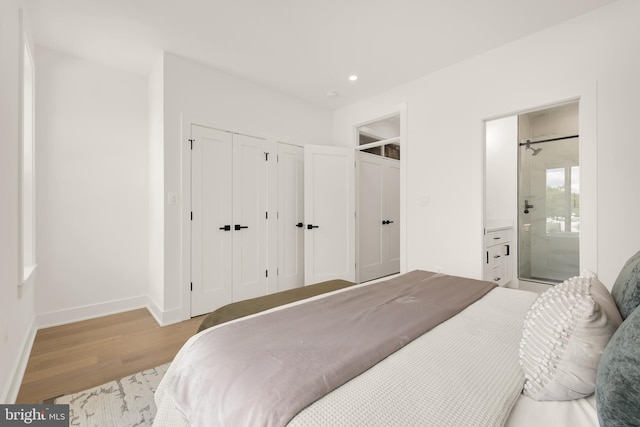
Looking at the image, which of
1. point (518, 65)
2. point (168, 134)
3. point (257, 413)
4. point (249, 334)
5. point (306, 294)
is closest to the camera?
point (257, 413)

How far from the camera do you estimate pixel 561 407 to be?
0.79 m

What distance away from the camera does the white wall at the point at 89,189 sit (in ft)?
9.41

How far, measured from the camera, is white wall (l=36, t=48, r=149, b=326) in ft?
9.41

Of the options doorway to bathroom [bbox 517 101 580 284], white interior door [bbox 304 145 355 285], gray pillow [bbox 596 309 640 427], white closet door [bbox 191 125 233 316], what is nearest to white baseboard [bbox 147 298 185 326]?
white closet door [bbox 191 125 233 316]

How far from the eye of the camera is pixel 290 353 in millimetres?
974

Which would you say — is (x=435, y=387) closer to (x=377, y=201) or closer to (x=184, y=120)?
(x=184, y=120)

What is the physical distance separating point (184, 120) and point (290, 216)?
1719 mm

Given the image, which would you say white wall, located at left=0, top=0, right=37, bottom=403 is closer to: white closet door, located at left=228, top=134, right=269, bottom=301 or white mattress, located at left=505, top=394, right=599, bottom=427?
white closet door, located at left=228, top=134, right=269, bottom=301

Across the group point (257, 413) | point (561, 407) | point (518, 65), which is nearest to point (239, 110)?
point (518, 65)

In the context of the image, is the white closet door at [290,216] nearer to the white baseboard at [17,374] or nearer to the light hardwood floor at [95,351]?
the light hardwood floor at [95,351]

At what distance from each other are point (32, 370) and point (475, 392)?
290 centimetres

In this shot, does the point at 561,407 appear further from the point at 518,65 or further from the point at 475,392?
the point at 518,65

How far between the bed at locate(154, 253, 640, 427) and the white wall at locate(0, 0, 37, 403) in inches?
50.4

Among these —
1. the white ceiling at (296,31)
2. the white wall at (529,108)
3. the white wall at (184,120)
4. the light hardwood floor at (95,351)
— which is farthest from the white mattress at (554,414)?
the white wall at (184,120)
